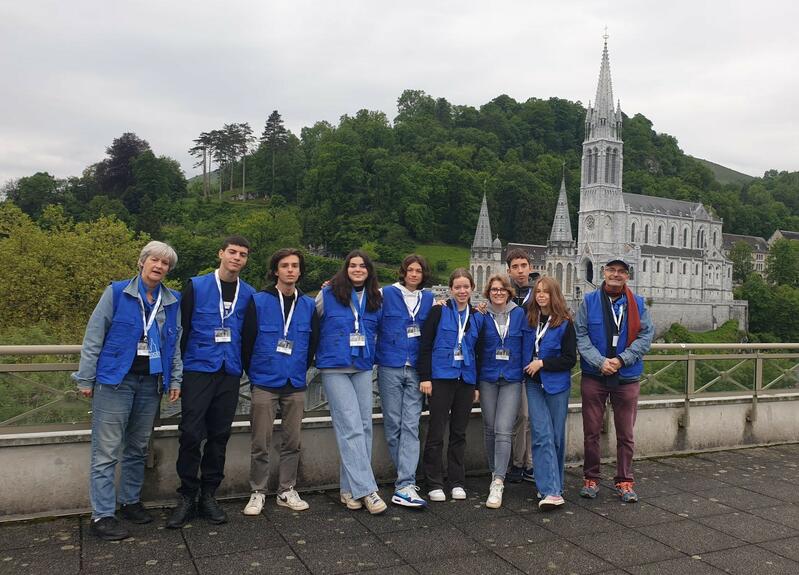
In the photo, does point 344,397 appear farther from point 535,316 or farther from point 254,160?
point 254,160

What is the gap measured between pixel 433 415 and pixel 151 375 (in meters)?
2.43

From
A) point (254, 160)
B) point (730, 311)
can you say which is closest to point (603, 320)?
point (730, 311)

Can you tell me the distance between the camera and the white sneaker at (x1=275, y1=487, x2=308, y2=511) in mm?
5598

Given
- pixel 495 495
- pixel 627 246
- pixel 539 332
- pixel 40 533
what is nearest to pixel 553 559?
pixel 495 495

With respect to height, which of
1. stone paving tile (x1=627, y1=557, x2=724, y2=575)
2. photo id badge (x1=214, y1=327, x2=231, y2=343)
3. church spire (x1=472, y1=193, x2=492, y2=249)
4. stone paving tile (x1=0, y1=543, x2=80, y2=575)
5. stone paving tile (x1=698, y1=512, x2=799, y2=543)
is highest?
church spire (x1=472, y1=193, x2=492, y2=249)

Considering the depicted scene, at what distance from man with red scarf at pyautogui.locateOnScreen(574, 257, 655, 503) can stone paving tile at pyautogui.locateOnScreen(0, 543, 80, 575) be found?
419 centimetres

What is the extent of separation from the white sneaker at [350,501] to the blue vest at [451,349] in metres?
1.24

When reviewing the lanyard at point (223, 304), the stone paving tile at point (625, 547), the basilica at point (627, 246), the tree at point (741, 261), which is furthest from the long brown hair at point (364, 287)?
the tree at point (741, 261)

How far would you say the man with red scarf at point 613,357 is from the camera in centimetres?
A: 624

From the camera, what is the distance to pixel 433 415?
20.2ft

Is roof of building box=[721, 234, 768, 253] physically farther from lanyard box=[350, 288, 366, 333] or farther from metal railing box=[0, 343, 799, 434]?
lanyard box=[350, 288, 366, 333]

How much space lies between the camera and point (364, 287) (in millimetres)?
5992

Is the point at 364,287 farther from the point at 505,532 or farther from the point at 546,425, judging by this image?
the point at 505,532

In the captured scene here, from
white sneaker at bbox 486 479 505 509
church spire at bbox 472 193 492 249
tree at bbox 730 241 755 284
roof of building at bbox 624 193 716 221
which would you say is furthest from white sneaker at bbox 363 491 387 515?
tree at bbox 730 241 755 284
